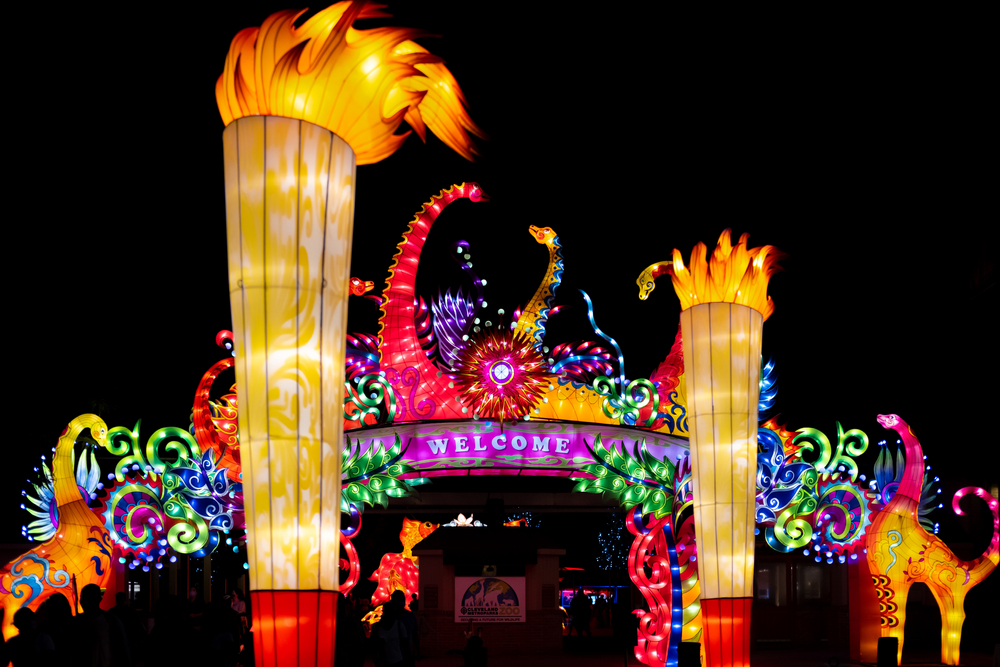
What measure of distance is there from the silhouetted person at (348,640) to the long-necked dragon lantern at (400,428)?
0.77 metres

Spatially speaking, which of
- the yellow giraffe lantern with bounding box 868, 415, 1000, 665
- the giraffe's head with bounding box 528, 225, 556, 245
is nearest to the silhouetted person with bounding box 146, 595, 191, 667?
the giraffe's head with bounding box 528, 225, 556, 245

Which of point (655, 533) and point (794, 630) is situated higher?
point (655, 533)

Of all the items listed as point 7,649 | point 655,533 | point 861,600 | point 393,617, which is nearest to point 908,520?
point 861,600

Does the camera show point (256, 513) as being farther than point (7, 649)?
No

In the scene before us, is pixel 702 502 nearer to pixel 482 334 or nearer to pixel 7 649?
pixel 482 334

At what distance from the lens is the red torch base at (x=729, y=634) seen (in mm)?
10258

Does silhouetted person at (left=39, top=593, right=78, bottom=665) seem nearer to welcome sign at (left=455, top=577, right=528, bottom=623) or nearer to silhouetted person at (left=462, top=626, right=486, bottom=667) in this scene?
silhouetted person at (left=462, top=626, right=486, bottom=667)

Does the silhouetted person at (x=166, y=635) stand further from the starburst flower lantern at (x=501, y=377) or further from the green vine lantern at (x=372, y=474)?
the starburst flower lantern at (x=501, y=377)

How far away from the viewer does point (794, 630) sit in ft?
76.6

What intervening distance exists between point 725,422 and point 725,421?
0.01 m

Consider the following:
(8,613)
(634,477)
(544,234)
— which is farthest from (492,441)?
(8,613)

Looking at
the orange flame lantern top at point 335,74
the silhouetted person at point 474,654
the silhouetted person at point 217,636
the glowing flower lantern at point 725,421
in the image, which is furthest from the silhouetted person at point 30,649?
the silhouetted person at point 474,654

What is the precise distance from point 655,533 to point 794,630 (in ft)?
35.3

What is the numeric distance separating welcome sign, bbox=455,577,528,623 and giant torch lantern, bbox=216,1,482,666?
13.5m
